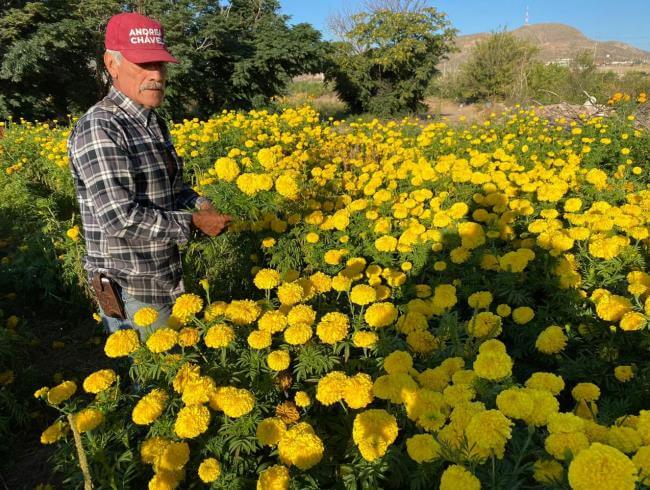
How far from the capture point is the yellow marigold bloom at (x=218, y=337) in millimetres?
1670

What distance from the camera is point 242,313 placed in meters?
1.83

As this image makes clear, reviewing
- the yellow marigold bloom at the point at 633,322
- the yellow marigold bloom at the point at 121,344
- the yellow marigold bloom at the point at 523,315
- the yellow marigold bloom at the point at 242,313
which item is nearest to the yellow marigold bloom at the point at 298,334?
the yellow marigold bloom at the point at 242,313

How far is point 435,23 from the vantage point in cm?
2044

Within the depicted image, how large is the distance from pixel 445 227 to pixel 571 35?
15175 cm

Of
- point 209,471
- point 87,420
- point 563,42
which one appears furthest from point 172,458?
point 563,42

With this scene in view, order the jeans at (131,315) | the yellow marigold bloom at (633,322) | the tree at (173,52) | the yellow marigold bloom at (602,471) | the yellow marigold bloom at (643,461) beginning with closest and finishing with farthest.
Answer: the yellow marigold bloom at (602,471) < the yellow marigold bloom at (643,461) < the yellow marigold bloom at (633,322) < the jeans at (131,315) < the tree at (173,52)

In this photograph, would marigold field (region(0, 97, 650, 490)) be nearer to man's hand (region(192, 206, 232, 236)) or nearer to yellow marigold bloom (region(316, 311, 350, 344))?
yellow marigold bloom (region(316, 311, 350, 344))

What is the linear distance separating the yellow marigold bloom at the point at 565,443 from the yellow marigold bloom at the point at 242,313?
1.22 meters

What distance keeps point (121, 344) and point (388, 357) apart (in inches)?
43.7

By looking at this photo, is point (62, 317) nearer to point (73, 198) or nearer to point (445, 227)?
point (73, 198)

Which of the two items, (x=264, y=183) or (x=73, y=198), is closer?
(x=264, y=183)

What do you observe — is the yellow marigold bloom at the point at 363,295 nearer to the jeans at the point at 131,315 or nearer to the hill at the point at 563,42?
the jeans at the point at 131,315

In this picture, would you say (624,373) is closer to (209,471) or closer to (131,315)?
(209,471)

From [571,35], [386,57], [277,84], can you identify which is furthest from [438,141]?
[571,35]
